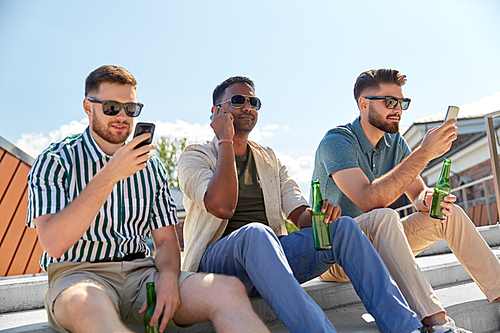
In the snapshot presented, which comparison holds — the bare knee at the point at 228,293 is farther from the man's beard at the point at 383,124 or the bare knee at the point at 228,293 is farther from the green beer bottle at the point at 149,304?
the man's beard at the point at 383,124

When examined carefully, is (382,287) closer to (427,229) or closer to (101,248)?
(427,229)

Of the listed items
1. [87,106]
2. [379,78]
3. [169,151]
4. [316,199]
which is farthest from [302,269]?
[169,151]

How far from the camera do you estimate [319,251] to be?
2.40 metres

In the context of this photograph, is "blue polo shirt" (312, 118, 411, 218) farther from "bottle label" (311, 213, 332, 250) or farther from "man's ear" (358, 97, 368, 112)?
"bottle label" (311, 213, 332, 250)

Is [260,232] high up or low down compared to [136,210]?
down

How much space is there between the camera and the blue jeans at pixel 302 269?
1859 mm

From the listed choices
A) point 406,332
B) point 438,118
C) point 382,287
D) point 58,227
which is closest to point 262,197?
point 382,287

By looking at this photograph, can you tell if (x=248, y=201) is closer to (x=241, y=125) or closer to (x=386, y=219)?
(x=241, y=125)

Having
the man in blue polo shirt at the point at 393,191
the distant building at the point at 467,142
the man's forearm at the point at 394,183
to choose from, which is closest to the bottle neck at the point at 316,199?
the man in blue polo shirt at the point at 393,191

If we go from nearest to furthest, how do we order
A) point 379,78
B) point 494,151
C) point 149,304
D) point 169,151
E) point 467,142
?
point 149,304 < point 379,78 < point 494,151 < point 467,142 < point 169,151

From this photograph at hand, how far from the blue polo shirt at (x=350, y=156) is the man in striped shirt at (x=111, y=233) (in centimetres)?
132

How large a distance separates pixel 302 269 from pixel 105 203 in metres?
1.22

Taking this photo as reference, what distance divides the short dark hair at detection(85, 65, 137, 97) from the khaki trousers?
1.66 metres

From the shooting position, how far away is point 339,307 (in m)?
2.96
